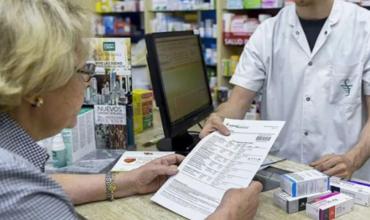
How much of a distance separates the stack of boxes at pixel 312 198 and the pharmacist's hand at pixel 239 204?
0.11 meters

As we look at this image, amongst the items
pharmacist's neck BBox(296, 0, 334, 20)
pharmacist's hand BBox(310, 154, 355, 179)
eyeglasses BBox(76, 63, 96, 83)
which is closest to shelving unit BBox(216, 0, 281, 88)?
pharmacist's neck BBox(296, 0, 334, 20)

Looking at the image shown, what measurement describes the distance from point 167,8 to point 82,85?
3277mm

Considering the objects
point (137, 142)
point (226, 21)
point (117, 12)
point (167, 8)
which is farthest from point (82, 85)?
point (117, 12)

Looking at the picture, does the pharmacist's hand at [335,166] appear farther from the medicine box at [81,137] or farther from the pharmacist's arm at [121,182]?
the medicine box at [81,137]

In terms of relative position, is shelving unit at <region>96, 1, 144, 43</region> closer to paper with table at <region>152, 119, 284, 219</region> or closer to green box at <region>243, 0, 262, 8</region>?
green box at <region>243, 0, 262, 8</region>

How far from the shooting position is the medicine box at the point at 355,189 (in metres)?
1.28

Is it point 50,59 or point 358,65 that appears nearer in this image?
point 50,59

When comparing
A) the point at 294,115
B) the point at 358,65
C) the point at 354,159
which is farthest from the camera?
the point at 294,115

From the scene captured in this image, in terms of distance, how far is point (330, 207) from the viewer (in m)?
1.18

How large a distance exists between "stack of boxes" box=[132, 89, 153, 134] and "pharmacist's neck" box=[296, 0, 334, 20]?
32.8 inches

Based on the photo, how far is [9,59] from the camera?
0.80 meters

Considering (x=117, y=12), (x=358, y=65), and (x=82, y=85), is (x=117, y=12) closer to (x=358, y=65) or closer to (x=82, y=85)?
(x=358, y=65)

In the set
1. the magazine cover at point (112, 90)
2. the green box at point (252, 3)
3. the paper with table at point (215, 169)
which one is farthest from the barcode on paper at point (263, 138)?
the green box at point (252, 3)

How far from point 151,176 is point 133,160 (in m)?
0.26
